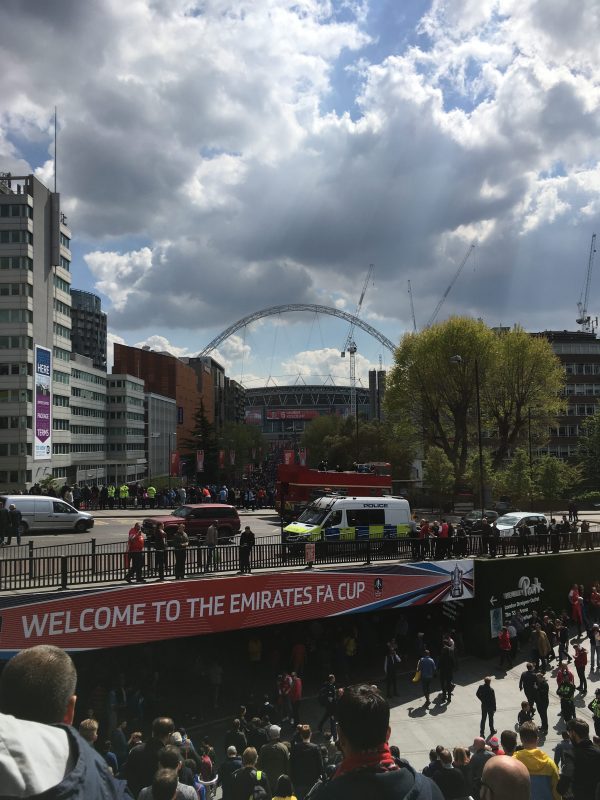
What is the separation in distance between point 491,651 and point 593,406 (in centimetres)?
7542

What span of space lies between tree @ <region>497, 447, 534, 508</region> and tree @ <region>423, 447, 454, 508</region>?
3912 mm

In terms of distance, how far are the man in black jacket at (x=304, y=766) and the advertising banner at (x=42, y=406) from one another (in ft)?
159

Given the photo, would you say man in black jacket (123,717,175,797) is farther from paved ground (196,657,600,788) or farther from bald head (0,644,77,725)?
paved ground (196,657,600,788)

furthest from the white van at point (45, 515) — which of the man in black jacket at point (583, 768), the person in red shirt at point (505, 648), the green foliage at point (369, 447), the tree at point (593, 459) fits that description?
the tree at point (593, 459)

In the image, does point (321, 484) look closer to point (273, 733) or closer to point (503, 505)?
point (503, 505)

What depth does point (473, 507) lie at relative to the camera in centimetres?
4556

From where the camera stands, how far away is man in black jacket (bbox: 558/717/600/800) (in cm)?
750

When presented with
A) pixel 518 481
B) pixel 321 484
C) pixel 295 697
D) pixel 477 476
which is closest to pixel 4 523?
pixel 295 697

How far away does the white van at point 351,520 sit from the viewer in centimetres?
2450

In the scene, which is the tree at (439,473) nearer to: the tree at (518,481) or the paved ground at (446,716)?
the tree at (518,481)

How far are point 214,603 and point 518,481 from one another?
33.4 metres

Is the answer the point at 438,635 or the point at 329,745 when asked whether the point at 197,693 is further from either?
the point at 438,635

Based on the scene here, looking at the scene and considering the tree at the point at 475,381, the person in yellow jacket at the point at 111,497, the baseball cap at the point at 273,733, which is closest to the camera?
the baseball cap at the point at 273,733

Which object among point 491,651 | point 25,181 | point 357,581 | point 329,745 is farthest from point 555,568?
point 25,181
